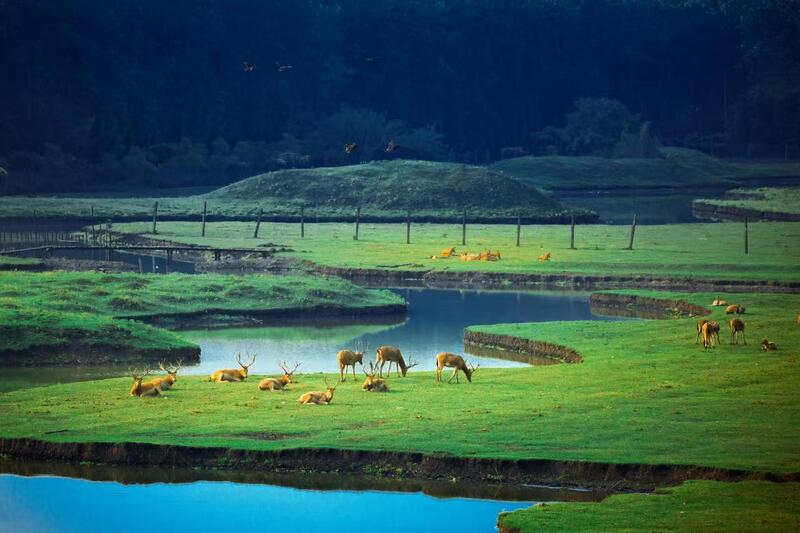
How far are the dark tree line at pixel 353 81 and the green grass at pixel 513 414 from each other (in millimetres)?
93809

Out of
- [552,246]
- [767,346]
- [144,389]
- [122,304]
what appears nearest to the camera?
[144,389]

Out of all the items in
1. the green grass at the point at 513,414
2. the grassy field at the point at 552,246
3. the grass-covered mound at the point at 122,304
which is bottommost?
the green grass at the point at 513,414

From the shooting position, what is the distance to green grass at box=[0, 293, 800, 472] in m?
29.0

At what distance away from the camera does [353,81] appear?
168m

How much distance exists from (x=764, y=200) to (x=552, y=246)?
4757 cm

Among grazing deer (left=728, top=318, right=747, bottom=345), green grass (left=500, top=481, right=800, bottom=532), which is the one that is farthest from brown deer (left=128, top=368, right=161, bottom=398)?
grazing deer (left=728, top=318, right=747, bottom=345)

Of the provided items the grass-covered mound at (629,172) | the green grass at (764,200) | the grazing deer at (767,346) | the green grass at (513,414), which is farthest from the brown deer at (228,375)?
the grass-covered mound at (629,172)

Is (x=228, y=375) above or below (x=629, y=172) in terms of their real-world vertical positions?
below

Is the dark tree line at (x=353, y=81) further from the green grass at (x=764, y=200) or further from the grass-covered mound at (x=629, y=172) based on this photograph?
the green grass at (x=764, y=200)

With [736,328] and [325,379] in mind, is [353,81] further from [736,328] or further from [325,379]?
[325,379]

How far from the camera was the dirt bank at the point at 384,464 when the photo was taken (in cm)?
2748

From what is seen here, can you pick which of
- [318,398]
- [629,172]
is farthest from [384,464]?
[629,172]

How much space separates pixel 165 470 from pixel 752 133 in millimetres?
166238

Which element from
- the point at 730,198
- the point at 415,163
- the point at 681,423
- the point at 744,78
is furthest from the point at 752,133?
the point at 681,423
